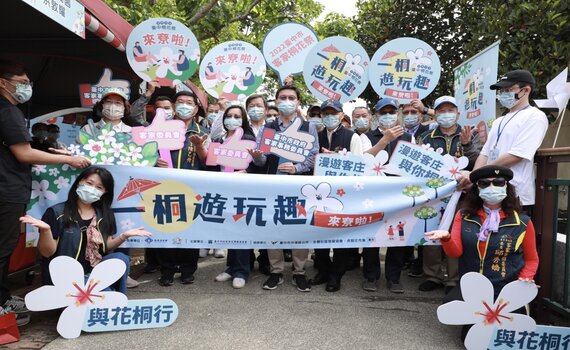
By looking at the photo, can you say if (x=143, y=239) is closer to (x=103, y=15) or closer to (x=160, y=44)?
(x=160, y=44)

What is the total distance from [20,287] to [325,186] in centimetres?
319

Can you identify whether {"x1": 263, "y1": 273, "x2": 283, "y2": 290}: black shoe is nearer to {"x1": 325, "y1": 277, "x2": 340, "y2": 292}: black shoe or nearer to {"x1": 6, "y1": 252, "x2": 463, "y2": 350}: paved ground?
{"x1": 6, "y1": 252, "x2": 463, "y2": 350}: paved ground

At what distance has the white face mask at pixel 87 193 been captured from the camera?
3.31 m

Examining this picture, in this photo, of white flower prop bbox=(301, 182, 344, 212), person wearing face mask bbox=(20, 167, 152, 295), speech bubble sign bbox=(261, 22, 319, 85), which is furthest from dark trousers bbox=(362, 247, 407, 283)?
speech bubble sign bbox=(261, 22, 319, 85)

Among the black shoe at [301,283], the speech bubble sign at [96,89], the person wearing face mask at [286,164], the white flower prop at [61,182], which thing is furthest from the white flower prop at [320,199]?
the speech bubble sign at [96,89]

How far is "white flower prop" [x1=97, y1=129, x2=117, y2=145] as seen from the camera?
366 centimetres

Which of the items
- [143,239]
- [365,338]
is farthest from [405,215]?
[143,239]

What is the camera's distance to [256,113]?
4.65 meters

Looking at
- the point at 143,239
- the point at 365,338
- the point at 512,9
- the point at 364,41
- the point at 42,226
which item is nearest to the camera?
the point at 42,226

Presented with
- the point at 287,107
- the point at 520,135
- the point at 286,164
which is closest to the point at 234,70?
the point at 287,107

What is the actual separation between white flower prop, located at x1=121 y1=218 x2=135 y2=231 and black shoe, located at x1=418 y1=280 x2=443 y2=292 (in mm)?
2848

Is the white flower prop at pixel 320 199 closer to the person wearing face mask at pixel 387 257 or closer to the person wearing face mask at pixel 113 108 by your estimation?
the person wearing face mask at pixel 387 257

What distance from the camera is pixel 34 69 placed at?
680cm

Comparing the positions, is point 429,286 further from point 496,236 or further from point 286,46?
point 286,46
